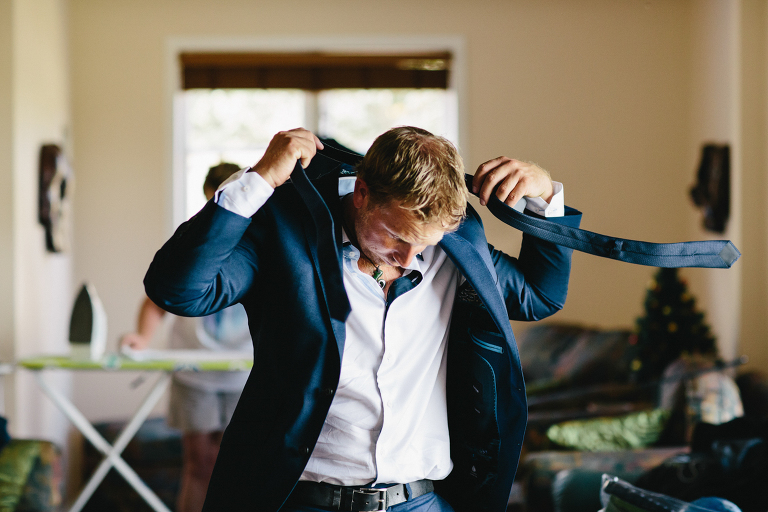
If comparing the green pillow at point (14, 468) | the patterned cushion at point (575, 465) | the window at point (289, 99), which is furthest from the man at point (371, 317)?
the window at point (289, 99)

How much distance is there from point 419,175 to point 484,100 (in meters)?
3.45

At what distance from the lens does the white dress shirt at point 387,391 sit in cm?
110

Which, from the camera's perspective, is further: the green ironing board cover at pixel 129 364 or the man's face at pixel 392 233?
the green ironing board cover at pixel 129 364

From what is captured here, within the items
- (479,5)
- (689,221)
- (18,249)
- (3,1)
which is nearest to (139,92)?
(3,1)

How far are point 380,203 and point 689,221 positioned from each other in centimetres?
367

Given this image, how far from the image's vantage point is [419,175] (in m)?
1.00

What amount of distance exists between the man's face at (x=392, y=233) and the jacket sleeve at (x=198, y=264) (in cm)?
19

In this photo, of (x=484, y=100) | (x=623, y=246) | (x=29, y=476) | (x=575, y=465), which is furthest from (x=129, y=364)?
(x=484, y=100)

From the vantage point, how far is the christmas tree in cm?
325

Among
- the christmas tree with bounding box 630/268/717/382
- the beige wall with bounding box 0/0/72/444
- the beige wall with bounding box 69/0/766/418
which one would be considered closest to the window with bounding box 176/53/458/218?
the beige wall with bounding box 69/0/766/418

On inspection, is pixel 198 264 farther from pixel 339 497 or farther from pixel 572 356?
pixel 572 356

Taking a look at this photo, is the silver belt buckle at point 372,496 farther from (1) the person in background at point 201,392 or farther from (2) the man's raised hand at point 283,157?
(1) the person in background at point 201,392

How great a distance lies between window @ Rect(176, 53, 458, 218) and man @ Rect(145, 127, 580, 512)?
3.30 meters

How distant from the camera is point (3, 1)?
9.83 feet
